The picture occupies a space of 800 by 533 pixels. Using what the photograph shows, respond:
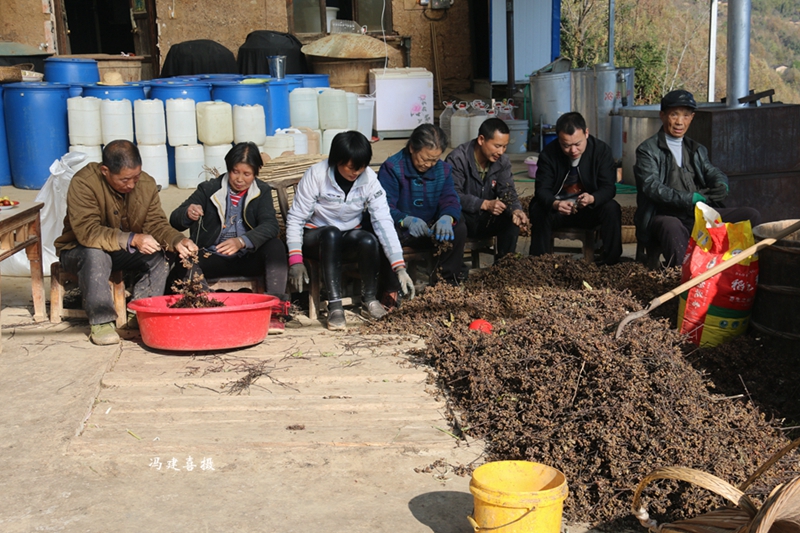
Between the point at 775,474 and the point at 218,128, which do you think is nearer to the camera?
the point at 775,474

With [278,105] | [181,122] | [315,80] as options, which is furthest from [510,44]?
[181,122]

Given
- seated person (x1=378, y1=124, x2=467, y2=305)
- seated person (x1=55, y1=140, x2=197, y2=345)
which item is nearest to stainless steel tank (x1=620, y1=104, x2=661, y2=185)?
seated person (x1=378, y1=124, x2=467, y2=305)

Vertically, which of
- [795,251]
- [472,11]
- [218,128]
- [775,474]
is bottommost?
[775,474]

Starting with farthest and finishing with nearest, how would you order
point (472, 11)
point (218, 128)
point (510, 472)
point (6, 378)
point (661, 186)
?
point (472, 11) < point (218, 128) < point (661, 186) < point (6, 378) < point (510, 472)

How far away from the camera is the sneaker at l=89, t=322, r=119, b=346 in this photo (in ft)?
14.4

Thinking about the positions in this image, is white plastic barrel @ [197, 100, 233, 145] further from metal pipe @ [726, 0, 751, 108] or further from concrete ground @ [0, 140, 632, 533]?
metal pipe @ [726, 0, 751, 108]

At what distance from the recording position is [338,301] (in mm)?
4773

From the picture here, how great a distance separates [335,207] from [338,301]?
1.87ft

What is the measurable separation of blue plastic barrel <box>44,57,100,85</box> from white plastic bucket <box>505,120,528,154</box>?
5.10 m

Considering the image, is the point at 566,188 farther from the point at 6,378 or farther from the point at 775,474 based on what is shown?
the point at 6,378

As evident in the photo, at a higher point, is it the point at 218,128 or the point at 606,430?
the point at 218,128

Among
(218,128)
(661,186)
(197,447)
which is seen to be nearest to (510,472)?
(197,447)

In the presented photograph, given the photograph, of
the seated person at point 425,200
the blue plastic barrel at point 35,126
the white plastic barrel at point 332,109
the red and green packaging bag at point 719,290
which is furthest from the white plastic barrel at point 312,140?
the red and green packaging bag at point 719,290

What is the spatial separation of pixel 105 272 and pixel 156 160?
4.38 metres
